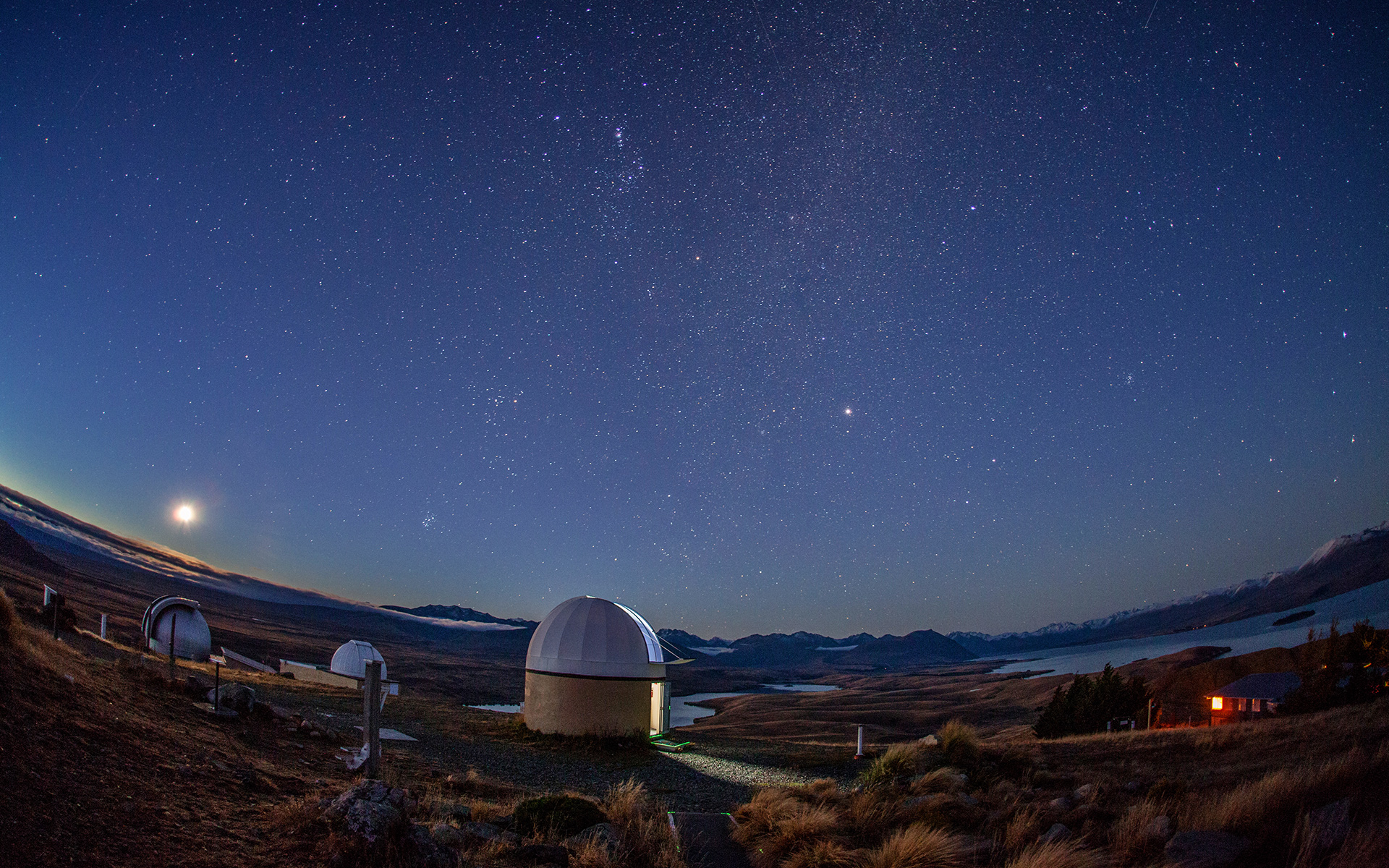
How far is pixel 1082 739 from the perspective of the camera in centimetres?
1533

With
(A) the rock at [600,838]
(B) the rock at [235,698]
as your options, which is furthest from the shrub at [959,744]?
(B) the rock at [235,698]

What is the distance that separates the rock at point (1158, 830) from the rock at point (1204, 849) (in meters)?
0.35

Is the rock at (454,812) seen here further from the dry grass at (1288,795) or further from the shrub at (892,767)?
the dry grass at (1288,795)

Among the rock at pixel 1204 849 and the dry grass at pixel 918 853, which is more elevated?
the rock at pixel 1204 849

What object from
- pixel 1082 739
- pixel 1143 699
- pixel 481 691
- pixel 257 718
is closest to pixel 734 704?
pixel 481 691

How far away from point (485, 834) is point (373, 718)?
2952 mm

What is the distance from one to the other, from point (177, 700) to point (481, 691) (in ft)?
188

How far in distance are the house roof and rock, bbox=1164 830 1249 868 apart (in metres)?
42.5

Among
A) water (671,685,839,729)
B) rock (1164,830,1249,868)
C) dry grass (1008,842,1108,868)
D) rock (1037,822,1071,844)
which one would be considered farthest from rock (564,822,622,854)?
water (671,685,839,729)

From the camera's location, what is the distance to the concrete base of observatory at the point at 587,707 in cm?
1697

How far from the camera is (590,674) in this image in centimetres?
1716

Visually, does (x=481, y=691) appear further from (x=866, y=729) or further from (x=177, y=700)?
(x=177, y=700)

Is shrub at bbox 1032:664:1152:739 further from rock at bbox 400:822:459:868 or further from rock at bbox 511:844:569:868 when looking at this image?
rock at bbox 400:822:459:868

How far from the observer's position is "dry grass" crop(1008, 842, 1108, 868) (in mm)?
4793
